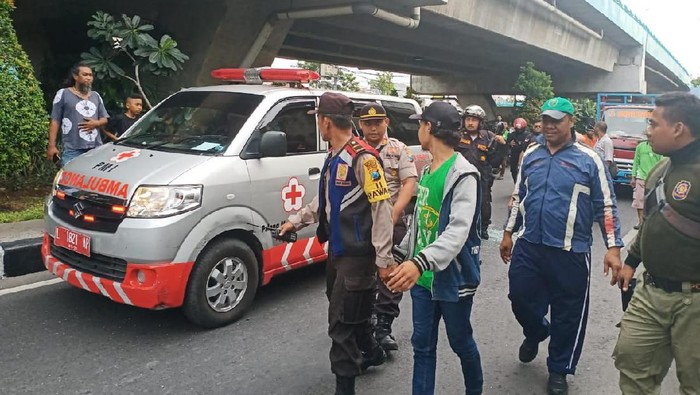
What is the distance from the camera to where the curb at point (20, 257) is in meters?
5.14

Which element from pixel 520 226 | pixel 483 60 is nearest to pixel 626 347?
pixel 520 226

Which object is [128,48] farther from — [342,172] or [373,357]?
[373,357]

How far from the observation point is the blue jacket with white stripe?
330cm

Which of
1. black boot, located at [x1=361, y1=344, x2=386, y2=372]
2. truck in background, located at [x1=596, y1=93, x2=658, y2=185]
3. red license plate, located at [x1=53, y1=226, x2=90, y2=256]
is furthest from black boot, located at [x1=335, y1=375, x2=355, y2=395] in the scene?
truck in background, located at [x1=596, y1=93, x2=658, y2=185]

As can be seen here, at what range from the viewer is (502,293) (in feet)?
17.4

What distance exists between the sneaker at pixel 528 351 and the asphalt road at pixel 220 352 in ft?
0.23

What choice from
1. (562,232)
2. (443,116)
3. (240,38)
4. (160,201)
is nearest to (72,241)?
(160,201)

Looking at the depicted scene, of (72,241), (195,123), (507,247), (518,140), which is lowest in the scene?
(72,241)

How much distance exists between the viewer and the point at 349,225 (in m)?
3.02

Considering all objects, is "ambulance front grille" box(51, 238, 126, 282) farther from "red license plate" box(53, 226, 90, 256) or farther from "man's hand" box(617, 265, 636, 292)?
"man's hand" box(617, 265, 636, 292)

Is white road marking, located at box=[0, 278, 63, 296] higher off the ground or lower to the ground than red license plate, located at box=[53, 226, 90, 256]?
lower

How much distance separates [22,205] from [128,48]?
283cm

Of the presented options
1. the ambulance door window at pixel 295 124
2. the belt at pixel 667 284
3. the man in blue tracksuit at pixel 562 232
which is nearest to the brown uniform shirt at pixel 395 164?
the ambulance door window at pixel 295 124

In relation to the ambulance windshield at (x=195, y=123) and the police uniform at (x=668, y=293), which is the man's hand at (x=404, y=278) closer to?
the police uniform at (x=668, y=293)
